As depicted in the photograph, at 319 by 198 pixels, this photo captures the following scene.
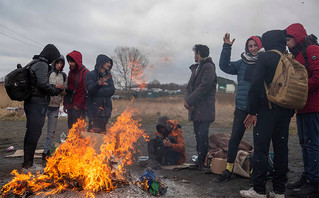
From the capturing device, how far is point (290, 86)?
306cm

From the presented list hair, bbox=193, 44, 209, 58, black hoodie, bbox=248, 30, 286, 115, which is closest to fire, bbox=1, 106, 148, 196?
black hoodie, bbox=248, 30, 286, 115

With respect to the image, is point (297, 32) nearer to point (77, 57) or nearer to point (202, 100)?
point (202, 100)

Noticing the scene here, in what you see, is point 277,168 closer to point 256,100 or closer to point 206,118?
point 256,100

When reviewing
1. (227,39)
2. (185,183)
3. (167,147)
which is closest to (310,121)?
(227,39)

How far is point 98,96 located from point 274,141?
3.67 m

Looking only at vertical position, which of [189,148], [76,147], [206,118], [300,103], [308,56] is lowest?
[189,148]

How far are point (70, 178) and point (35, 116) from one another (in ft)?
5.56

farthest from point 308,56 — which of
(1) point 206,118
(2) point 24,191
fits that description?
(2) point 24,191

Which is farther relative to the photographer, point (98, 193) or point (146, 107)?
point (146, 107)

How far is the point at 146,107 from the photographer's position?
719 inches

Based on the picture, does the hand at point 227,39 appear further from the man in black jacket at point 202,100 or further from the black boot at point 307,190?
the black boot at point 307,190

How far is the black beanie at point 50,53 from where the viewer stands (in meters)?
4.46

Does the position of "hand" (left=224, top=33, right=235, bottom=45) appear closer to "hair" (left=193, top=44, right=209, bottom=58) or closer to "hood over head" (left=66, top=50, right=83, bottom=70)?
"hair" (left=193, top=44, right=209, bottom=58)

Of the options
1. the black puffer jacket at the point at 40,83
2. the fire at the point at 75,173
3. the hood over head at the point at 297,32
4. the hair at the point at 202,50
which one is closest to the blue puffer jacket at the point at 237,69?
the hair at the point at 202,50
